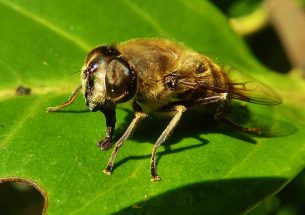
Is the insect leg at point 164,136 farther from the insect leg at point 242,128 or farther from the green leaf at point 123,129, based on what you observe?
the insect leg at point 242,128

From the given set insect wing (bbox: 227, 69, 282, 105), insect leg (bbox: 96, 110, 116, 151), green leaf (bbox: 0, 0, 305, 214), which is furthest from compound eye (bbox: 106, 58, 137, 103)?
insect wing (bbox: 227, 69, 282, 105)

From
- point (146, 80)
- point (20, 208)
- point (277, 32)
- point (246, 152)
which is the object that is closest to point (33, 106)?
point (146, 80)

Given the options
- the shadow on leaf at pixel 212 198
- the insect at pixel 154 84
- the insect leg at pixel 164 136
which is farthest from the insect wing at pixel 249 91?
the shadow on leaf at pixel 212 198

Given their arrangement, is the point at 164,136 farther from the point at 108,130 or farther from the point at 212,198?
the point at 212,198

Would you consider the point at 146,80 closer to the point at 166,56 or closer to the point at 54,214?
the point at 166,56

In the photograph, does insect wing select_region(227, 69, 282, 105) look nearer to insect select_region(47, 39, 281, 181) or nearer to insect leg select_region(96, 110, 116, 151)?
insect select_region(47, 39, 281, 181)
